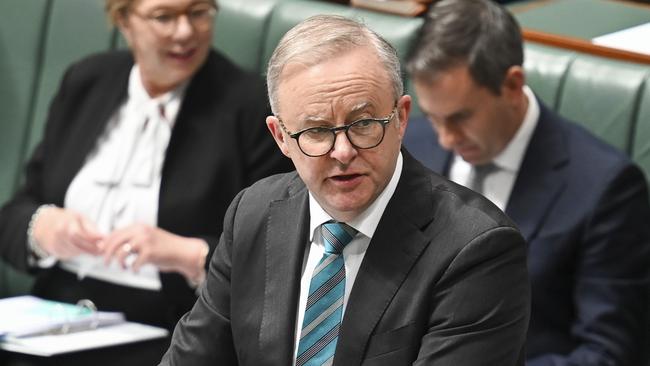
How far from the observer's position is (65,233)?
3.21m

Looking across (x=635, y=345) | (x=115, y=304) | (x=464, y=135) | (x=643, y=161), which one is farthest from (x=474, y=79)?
(x=115, y=304)

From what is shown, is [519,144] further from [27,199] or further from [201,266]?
[27,199]

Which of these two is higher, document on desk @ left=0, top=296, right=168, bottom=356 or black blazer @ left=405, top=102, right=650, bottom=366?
black blazer @ left=405, top=102, right=650, bottom=366

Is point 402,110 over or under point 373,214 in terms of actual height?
over

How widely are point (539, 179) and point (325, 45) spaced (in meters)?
1.14

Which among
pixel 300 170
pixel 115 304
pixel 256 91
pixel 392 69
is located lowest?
pixel 115 304

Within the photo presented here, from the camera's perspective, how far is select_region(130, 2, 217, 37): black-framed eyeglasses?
10.5ft

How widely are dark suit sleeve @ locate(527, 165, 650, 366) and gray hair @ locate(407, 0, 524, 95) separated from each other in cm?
36

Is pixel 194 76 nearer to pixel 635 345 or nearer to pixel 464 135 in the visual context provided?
pixel 464 135

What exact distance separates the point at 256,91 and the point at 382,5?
47 cm

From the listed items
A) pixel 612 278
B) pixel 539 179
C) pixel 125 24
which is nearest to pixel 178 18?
pixel 125 24

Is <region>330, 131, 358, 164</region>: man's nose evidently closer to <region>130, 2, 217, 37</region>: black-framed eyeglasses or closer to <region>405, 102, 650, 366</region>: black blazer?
<region>405, 102, 650, 366</region>: black blazer

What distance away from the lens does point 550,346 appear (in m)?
2.76

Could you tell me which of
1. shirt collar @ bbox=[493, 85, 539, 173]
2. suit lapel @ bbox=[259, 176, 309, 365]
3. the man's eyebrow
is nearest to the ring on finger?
shirt collar @ bbox=[493, 85, 539, 173]
